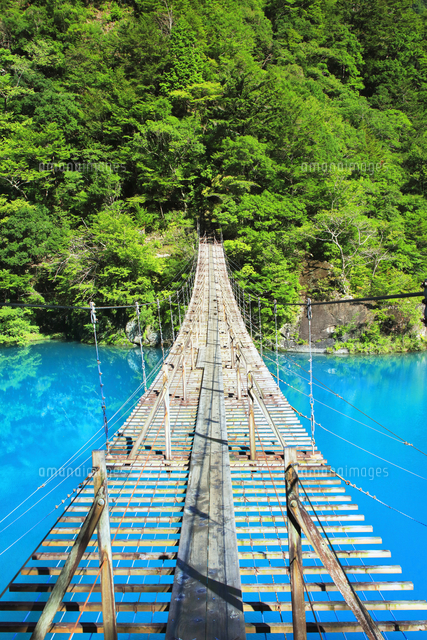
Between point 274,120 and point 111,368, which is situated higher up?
point 274,120

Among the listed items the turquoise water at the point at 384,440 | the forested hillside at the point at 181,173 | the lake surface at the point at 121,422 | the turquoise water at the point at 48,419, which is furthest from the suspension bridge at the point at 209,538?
the forested hillside at the point at 181,173

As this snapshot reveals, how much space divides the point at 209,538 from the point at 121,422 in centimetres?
576

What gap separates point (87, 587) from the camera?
4.85 feet

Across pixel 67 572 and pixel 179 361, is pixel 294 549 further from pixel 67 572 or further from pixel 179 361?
pixel 179 361

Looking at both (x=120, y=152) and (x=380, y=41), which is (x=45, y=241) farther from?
(x=380, y=41)

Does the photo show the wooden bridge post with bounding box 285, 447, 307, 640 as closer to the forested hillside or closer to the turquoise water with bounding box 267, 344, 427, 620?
the turquoise water with bounding box 267, 344, 427, 620

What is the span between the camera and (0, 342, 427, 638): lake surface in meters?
4.34

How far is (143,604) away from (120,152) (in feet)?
47.4

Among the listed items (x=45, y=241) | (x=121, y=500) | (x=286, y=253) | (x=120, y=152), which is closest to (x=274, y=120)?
(x=286, y=253)

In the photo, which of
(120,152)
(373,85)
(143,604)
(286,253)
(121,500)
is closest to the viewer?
(143,604)

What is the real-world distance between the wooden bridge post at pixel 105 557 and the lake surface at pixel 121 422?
326 centimetres

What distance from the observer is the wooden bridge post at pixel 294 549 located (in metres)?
0.97

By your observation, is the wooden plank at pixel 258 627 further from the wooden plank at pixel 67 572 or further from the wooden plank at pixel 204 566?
the wooden plank at pixel 67 572

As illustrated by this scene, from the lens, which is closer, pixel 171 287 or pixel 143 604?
pixel 143 604
